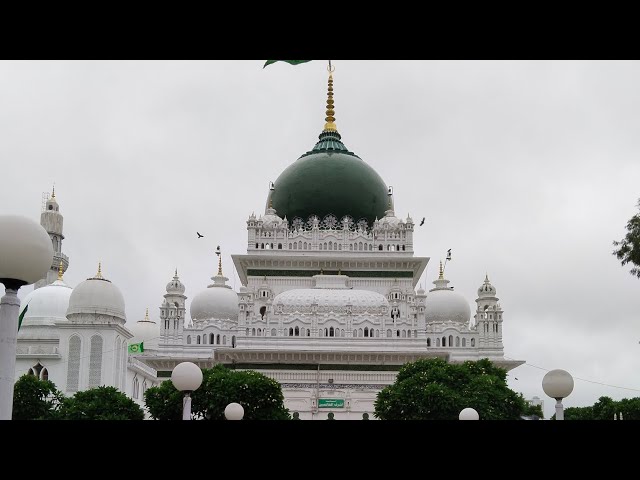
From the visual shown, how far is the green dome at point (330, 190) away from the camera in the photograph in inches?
2490

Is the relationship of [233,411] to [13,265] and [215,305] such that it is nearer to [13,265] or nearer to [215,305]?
[13,265]

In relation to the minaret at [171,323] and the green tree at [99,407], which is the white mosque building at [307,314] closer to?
the minaret at [171,323]

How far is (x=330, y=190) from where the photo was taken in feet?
208

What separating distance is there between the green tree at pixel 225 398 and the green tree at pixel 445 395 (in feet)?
16.4

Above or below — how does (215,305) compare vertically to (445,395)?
above

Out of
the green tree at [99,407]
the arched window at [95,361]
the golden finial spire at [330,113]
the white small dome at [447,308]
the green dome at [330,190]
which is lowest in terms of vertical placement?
the green tree at [99,407]

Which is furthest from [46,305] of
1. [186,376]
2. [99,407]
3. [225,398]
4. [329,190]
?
[186,376]

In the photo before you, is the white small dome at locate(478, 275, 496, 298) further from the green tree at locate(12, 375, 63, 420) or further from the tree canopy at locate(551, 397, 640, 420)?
the green tree at locate(12, 375, 63, 420)

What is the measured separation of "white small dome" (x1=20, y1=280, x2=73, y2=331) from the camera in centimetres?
5847

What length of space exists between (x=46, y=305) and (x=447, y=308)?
25.9 meters

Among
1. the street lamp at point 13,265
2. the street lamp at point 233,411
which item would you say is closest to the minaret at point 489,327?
the street lamp at point 233,411

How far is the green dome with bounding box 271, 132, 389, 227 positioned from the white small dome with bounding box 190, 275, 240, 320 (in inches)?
263

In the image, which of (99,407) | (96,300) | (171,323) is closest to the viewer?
(99,407)
